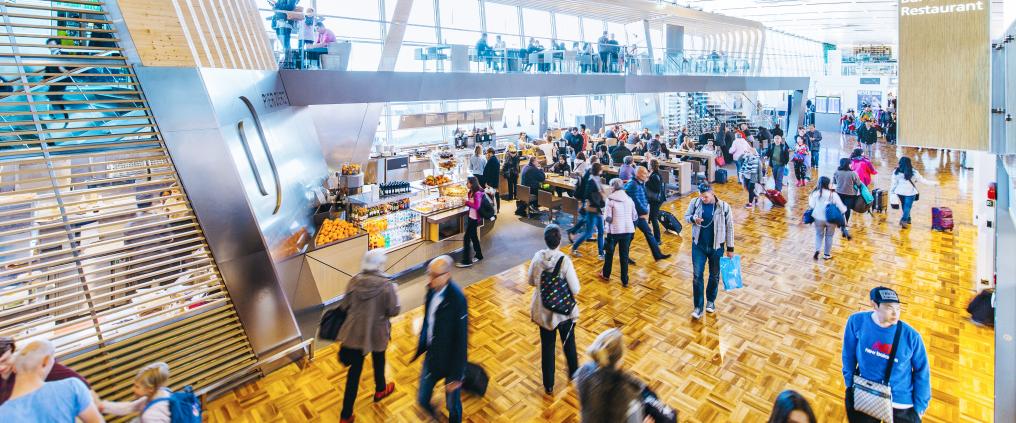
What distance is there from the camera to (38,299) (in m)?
3.73

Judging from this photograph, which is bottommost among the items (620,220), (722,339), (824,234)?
(722,339)

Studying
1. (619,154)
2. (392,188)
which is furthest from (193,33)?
(619,154)

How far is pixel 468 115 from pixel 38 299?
9796mm

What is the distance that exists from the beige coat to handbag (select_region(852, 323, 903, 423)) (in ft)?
9.41

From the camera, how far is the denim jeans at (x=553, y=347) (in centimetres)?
379

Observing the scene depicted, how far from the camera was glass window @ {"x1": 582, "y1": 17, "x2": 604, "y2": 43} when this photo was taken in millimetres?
19484

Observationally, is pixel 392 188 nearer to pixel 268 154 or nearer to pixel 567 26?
pixel 268 154

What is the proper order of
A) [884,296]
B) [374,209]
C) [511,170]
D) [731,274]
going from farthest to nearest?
[511,170] < [374,209] < [731,274] < [884,296]

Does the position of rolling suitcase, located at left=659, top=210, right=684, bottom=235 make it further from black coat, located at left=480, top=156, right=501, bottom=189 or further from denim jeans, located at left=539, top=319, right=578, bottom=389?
denim jeans, located at left=539, top=319, right=578, bottom=389

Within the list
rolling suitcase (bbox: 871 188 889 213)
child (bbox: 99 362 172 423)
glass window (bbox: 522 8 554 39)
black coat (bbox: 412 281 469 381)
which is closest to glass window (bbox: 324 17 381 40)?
black coat (bbox: 412 281 469 381)

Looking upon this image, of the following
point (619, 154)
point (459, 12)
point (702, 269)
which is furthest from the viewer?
point (459, 12)

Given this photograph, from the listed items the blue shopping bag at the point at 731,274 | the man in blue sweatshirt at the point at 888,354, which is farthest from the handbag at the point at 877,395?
the blue shopping bag at the point at 731,274

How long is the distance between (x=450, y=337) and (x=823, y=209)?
5.87 meters

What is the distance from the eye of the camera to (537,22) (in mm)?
17859
